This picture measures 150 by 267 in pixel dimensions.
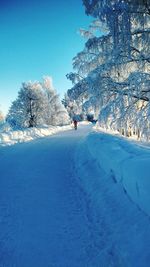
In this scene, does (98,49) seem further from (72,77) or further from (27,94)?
(27,94)

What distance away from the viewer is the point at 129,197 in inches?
260

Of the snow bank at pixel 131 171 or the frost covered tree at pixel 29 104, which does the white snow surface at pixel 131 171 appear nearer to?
the snow bank at pixel 131 171

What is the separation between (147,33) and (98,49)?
2365 millimetres

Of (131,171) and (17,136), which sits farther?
(17,136)

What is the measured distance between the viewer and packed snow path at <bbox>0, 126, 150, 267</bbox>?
5031mm

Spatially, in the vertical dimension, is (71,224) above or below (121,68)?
below

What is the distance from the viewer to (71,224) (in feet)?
21.1

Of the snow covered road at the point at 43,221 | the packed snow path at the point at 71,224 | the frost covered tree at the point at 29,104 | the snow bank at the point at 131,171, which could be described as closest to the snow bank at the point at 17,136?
the frost covered tree at the point at 29,104

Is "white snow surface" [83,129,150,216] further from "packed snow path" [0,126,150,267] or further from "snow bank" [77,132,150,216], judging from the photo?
"packed snow path" [0,126,150,267]

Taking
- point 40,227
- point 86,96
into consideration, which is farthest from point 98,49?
point 40,227

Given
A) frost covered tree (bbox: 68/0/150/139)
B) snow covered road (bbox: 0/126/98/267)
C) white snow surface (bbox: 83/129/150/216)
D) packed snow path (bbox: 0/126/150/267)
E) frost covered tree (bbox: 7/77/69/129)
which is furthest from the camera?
frost covered tree (bbox: 7/77/69/129)

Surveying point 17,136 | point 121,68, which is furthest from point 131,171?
point 17,136

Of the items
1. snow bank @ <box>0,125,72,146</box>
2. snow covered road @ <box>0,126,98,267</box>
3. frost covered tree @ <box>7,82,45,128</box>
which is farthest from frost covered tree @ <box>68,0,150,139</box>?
frost covered tree @ <box>7,82,45,128</box>

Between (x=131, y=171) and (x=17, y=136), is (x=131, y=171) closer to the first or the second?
(x=131, y=171)
